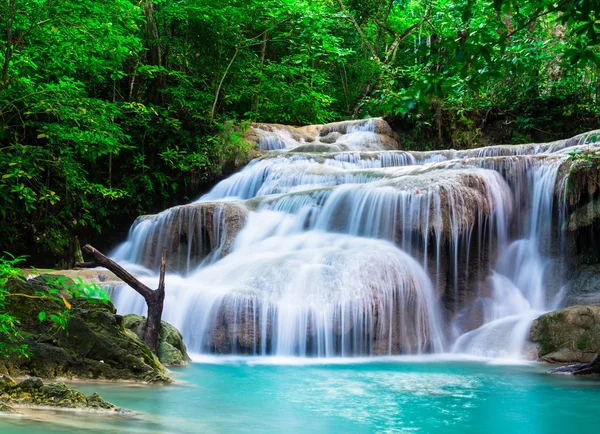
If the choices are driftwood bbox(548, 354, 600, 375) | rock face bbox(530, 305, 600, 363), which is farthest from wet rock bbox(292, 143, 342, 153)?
driftwood bbox(548, 354, 600, 375)

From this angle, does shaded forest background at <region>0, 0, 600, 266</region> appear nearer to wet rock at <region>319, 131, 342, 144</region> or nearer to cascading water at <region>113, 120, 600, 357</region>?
wet rock at <region>319, 131, 342, 144</region>

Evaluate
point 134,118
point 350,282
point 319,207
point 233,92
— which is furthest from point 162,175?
point 350,282

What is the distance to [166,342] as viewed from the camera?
7.49 meters

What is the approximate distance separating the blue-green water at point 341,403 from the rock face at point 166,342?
0.78 feet

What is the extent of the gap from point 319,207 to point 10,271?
833cm

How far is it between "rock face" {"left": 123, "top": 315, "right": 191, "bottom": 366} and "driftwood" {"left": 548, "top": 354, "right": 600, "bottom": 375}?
13.6 feet

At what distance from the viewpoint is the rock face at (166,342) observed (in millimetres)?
7371

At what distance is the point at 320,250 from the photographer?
34.0 feet

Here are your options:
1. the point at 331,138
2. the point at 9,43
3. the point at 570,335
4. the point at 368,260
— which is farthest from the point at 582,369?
the point at 331,138

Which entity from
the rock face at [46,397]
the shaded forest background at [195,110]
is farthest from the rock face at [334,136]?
the rock face at [46,397]

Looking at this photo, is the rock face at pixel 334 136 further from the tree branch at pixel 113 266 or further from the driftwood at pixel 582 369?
the driftwood at pixel 582 369

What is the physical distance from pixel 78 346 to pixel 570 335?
573 cm

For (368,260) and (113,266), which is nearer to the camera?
(113,266)

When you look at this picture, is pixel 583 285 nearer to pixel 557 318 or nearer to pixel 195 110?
pixel 557 318
